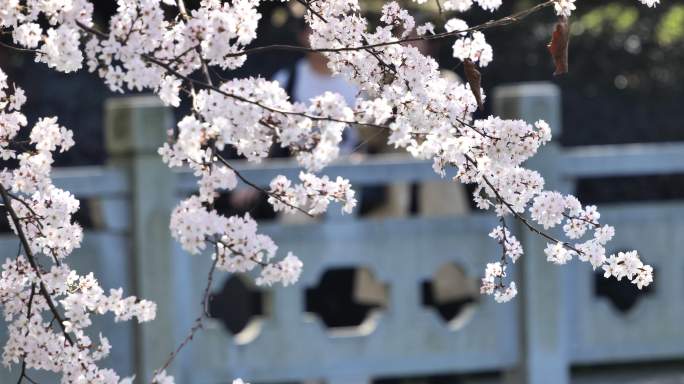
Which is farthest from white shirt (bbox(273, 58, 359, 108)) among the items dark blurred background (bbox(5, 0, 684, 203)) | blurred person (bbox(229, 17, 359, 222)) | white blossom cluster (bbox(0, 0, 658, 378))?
white blossom cluster (bbox(0, 0, 658, 378))

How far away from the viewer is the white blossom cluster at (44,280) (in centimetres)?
273

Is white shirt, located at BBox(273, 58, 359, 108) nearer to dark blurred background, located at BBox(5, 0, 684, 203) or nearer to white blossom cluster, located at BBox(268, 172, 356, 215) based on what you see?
dark blurred background, located at BBox(5, 0, 684, 203)

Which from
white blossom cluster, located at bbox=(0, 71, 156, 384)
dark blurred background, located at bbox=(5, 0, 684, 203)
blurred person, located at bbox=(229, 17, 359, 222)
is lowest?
white blossom cluster, located at bbox=(0, 71, 156, 384)

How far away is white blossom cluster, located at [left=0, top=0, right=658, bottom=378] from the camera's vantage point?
7.54 ft

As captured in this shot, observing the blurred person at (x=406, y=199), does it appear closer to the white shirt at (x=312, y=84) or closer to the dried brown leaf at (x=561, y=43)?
the white shirt at (x=312, y=84)

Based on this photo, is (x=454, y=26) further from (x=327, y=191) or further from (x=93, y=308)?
(x=93, y=308)

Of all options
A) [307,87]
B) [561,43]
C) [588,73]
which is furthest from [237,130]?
[588,73]

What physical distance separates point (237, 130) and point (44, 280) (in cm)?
71

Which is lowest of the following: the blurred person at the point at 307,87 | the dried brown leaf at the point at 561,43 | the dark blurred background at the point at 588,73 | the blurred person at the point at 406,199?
the dried brown leaf at the point at 561,43

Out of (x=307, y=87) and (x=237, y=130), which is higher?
(x=307, y=87)

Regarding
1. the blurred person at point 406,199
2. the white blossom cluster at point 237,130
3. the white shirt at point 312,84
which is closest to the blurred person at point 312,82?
the white shirt at point 312,84

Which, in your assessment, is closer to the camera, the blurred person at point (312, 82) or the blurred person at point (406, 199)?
the blurred person at point (312, 82)

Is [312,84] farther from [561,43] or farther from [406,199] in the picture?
[561,43]

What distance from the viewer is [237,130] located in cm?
228
